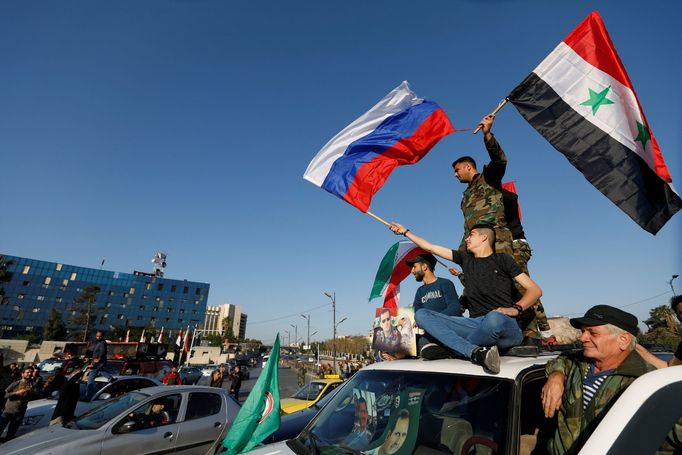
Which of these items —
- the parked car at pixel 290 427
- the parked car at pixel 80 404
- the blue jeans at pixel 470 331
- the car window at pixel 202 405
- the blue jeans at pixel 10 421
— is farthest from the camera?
the parked car at pixel 80 404

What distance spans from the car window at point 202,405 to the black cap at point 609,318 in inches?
246

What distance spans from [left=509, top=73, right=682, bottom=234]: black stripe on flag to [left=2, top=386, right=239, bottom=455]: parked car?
229 inches

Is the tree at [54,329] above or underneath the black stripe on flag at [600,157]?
above

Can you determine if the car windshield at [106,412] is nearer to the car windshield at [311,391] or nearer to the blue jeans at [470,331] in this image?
the car windshield at [311,391]

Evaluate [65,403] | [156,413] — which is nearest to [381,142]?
[156,413]

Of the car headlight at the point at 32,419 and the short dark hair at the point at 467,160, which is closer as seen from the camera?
the short dark hair at the point at 467,160

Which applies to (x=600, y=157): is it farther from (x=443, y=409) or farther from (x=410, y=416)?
(x=410, y=416)

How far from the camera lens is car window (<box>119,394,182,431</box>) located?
17.7 feet

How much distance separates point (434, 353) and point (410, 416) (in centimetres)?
56

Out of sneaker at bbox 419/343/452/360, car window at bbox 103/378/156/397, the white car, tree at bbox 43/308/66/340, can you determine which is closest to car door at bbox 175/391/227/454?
the white car

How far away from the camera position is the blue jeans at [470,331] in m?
2.58

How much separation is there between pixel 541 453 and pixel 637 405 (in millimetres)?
1437

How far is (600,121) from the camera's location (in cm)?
445

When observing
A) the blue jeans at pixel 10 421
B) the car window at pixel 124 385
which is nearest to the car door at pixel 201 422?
the car window at pixel 124 385
